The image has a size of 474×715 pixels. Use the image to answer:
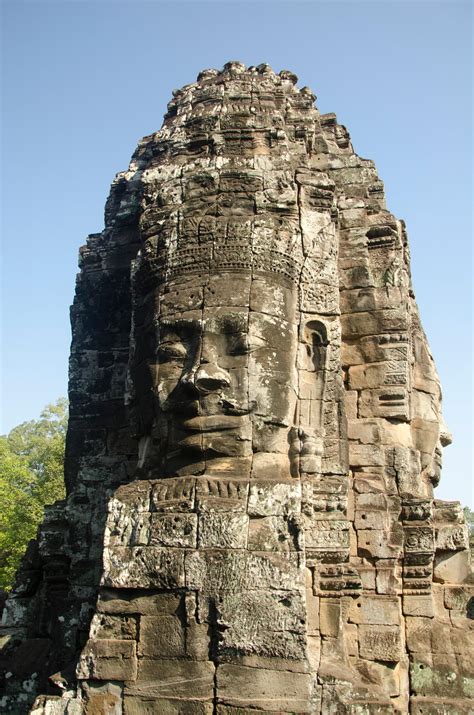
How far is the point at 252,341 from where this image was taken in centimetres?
696

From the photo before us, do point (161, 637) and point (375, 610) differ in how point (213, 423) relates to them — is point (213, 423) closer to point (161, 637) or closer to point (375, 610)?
point (161, 637)

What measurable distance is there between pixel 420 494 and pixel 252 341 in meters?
2.59

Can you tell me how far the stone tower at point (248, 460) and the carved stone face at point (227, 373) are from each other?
0.07 feet

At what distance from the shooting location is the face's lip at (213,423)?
6688 mm

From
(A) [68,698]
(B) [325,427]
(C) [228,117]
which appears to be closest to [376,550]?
(B) [325,427]

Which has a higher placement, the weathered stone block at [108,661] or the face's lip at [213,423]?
the face's lip at [213,423]

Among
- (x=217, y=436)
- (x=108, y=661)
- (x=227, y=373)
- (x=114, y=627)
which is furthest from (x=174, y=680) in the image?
(x=227, y=373)

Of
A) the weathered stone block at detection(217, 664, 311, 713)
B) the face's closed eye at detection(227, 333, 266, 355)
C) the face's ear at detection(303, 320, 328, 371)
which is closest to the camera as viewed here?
the weathered stone block at detection(217, 664, 311, 713)

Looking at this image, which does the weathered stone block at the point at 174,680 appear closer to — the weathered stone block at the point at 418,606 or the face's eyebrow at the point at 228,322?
the weathered stone block at the point at 418,606

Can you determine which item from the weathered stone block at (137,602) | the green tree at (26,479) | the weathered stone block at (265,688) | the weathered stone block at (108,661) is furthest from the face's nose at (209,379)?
the green tree at (26,479)

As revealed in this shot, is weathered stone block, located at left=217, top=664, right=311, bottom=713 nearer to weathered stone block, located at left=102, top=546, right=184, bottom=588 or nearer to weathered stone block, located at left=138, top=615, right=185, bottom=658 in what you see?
weathered stone block, located at left=138, top=615, right=185, bottom=658

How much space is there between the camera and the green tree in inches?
951

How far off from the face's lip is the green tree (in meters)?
17.5

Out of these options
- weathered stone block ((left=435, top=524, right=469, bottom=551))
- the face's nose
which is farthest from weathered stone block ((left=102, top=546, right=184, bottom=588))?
→ weathered stone block ((left=435, top=524, right=469, bottom=551))
